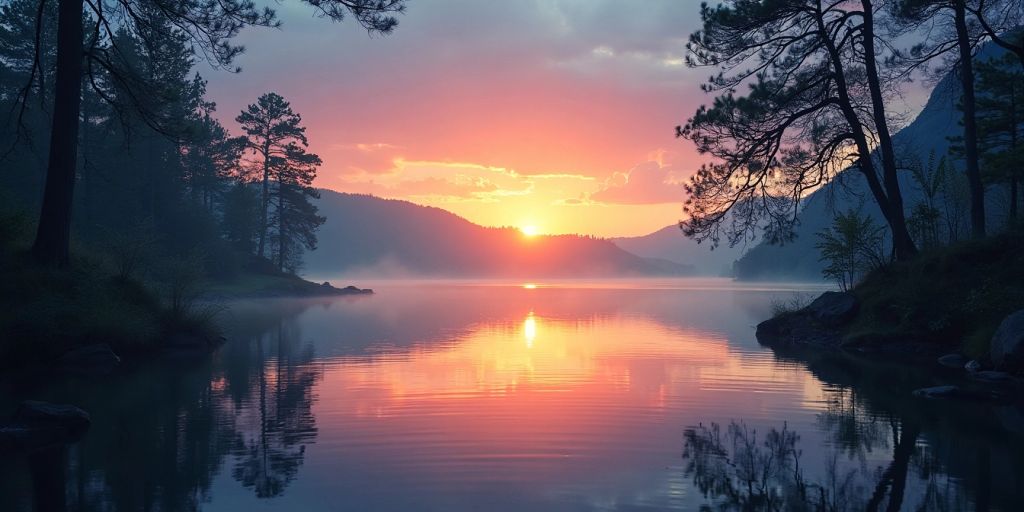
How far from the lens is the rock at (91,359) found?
17.4 metres

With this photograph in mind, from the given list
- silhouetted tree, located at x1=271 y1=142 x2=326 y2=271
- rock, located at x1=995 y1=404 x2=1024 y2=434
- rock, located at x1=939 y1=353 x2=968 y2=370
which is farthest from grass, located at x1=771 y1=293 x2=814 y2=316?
silhouetted tree, located at x1=271 y1=142 x2=326 y2=271

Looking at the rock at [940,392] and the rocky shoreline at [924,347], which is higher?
the rocky shoreline at [924,347]

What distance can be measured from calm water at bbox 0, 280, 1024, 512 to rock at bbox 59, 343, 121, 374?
88 centimetres

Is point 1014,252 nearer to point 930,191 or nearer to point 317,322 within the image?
point 930,191

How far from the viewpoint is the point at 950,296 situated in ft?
71.6

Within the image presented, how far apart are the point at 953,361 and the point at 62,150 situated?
27.2 meters

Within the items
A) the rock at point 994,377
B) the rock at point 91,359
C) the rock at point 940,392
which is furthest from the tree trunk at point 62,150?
the rock at point 994,377

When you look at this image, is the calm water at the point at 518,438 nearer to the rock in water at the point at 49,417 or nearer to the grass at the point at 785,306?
the rock in water at the point at 49,417

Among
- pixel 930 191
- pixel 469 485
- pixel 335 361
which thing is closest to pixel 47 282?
pixel 335 361

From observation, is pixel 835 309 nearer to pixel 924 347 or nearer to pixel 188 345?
pixel 924 347

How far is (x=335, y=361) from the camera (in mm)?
20281

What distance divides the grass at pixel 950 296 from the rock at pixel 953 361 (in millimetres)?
329

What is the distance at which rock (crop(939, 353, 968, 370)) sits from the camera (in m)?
18.6

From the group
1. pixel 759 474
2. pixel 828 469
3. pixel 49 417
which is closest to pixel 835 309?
pixel 828 469
